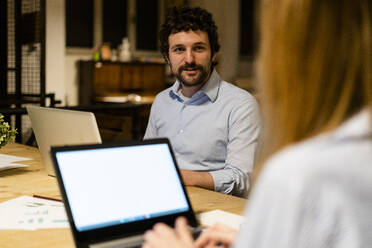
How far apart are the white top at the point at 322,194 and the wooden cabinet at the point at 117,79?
6.95 meters

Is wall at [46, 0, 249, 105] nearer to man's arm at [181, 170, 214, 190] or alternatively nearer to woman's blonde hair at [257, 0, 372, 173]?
man's arm at [181, 170, 214, 190]

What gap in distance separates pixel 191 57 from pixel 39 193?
1.02m

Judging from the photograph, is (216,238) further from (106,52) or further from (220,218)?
(106,52)

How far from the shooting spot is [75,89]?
751 centimetres

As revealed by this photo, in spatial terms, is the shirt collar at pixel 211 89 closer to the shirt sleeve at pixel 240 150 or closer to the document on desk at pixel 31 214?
the shirt sleeve at pixel 240 150

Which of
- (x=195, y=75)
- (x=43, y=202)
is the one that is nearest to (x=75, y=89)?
(x=195, y=75)

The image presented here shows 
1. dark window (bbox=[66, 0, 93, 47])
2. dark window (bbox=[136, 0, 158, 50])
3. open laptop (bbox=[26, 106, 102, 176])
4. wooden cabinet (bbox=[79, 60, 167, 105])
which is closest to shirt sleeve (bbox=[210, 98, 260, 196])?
open laptop (bbox=[26, 106, 102, 176])

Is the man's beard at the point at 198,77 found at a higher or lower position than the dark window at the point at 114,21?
lower

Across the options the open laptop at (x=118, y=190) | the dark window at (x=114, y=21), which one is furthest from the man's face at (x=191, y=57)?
the dark window at (x=114, y=21)

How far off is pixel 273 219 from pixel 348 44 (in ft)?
0.70

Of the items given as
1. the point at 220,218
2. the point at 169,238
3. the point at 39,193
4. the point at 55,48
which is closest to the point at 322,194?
the point at 169,238

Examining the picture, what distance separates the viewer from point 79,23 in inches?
301

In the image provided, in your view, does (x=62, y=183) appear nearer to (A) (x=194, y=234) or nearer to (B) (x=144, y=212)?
(B) (x=144, y=212)

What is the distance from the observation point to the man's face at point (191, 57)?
7.63 ft
